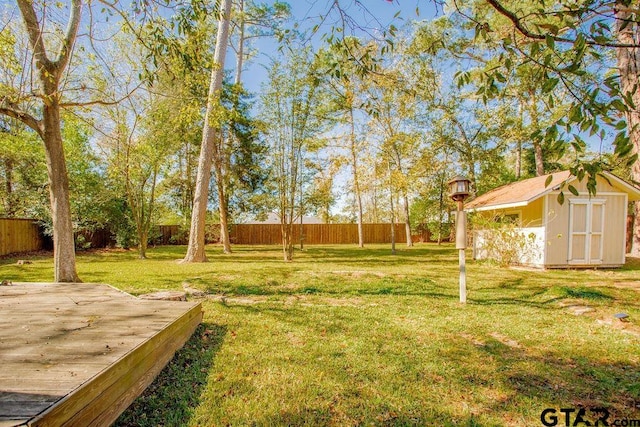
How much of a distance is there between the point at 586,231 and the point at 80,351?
37.1 ft

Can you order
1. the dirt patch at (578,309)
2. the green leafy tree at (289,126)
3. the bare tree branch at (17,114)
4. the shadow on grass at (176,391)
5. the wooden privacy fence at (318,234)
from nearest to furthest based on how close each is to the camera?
the shadow on grass at (176,391), the dirt patch at (578,309), the bare tree branch at (17,114), the green leafy tree at (289,126), the wooden privacy fence at (318,234)

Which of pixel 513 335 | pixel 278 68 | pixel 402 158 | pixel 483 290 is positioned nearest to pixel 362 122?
pixel 402 158

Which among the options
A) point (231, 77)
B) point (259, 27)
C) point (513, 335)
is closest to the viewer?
point (513, 335)

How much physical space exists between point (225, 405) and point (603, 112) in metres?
2.67

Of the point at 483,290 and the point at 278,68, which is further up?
the point at 278,68

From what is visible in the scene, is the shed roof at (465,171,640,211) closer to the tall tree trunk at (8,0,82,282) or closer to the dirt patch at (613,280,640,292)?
the dirt patch at (613,280,640,292)

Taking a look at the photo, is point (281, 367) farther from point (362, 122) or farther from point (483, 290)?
point (362, 122)

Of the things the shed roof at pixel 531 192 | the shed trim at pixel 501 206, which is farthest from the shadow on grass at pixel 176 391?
the shed trim at pixel 501 206

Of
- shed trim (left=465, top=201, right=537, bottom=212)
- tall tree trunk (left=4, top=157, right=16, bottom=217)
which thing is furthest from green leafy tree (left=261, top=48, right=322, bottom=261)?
tall tree trunk (left=4, top=157, right=16, bottom=217)

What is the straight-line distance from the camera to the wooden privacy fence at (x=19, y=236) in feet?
37.2

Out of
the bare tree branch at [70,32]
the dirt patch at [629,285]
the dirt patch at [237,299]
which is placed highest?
the bare tree branch at [70,32]

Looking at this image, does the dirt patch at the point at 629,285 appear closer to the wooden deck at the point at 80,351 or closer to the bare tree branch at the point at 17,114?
the wooden deck at the point at 80,351

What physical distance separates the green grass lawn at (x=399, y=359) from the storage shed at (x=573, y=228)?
3208mm

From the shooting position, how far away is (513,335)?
3516 mm
